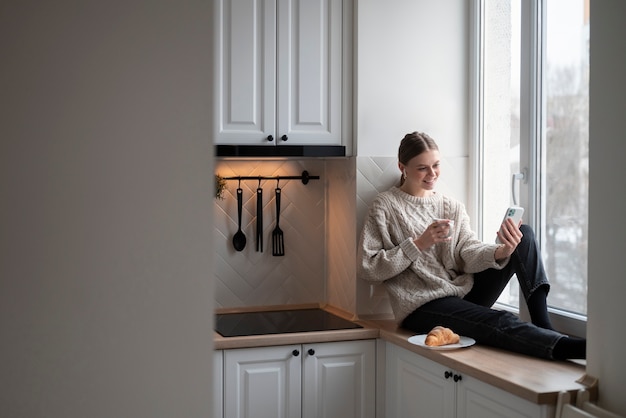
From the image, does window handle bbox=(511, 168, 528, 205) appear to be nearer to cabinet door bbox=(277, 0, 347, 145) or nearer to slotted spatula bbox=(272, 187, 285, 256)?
cabinet door bbox=(277, 0, 347, 145)

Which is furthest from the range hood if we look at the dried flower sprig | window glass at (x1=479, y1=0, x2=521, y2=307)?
window glass at (x1=479, y1=0, x2=521, y2=307)

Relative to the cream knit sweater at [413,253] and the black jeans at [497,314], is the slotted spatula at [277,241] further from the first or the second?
the black jeans at [497,314]

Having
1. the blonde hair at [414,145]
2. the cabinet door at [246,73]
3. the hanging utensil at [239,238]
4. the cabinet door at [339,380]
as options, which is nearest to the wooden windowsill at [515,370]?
the cabinet door at [339,380]

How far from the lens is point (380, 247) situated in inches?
124

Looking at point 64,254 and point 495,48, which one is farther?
point 495,48

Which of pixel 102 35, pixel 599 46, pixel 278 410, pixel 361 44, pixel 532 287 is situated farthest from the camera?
pixel 361 44

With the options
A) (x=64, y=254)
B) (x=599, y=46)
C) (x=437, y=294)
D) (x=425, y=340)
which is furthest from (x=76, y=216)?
(x=437, y=294)

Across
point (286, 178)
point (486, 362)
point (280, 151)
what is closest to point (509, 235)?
point (486, 362)

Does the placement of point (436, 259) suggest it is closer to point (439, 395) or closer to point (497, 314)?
point (497, 314)

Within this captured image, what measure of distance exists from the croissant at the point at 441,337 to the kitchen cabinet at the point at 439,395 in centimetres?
8

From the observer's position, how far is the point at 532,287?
2.78 m

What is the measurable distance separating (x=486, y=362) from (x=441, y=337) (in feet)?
0.84

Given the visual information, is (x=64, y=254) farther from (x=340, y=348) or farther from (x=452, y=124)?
(x=452, y=124)

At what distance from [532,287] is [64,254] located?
264cm
